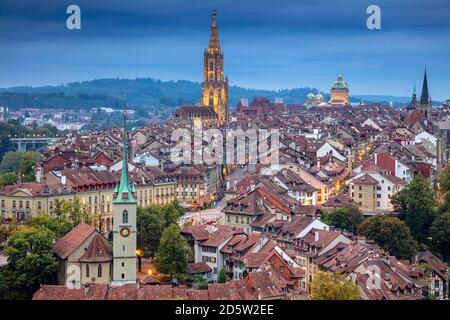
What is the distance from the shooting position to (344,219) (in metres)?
32.3

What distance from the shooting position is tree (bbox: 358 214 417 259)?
28.8m

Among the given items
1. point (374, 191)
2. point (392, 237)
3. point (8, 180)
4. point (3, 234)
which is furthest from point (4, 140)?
point (392, 237)

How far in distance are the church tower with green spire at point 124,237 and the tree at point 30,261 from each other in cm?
164

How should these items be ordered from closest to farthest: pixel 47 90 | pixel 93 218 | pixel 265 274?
pixel 265 274 < pixel 93 218 < pixel 47 90

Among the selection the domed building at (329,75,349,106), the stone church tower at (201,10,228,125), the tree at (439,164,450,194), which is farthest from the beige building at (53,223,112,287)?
the domed building at (329,75,349,106)

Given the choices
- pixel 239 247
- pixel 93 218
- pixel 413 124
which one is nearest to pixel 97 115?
pixel 413 124

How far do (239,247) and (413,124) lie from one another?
4542 centimetres

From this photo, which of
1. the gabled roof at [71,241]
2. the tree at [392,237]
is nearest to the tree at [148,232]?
the gabled roof at [71,241]

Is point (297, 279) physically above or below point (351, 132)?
below

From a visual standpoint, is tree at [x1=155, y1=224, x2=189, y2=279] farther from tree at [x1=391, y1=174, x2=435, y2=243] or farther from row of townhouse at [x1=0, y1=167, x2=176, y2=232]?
tree at [x1=391, y1=174, x2=435, y2=243]

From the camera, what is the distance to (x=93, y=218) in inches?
1352

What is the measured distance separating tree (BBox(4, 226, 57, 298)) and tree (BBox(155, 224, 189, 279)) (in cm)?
330

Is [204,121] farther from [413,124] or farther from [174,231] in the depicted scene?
[174,231]

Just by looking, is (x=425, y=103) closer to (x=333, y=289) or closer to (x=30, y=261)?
(x=30, y=261)
